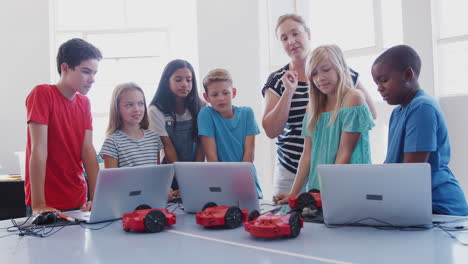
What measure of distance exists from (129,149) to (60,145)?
1.20ft

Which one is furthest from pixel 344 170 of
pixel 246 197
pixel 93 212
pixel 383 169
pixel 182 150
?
pixel 182 150

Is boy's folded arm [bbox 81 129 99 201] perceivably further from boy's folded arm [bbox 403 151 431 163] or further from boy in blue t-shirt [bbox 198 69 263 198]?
boy's folded arm [bbox 403 151 431 163]

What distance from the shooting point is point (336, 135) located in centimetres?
207

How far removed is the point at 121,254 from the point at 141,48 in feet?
14.6

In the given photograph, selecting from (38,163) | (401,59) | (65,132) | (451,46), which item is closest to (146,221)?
(38,163)

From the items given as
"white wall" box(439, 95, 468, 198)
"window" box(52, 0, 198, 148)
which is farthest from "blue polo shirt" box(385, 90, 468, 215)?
"window" box(52, 0, 198, 148)

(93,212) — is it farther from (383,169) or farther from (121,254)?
(383,169)

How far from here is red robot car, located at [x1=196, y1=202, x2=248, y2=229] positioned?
1602mm

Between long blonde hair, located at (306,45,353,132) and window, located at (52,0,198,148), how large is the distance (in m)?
3.46

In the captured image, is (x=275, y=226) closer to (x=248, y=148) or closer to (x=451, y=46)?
(x=248, y=148)

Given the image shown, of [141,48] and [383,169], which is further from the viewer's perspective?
[141,48]

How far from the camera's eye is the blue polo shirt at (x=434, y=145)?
5.55ft

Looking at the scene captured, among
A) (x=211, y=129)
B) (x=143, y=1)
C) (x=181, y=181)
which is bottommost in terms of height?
(x=181, y=181)

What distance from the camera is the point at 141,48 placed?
546 centimetres
